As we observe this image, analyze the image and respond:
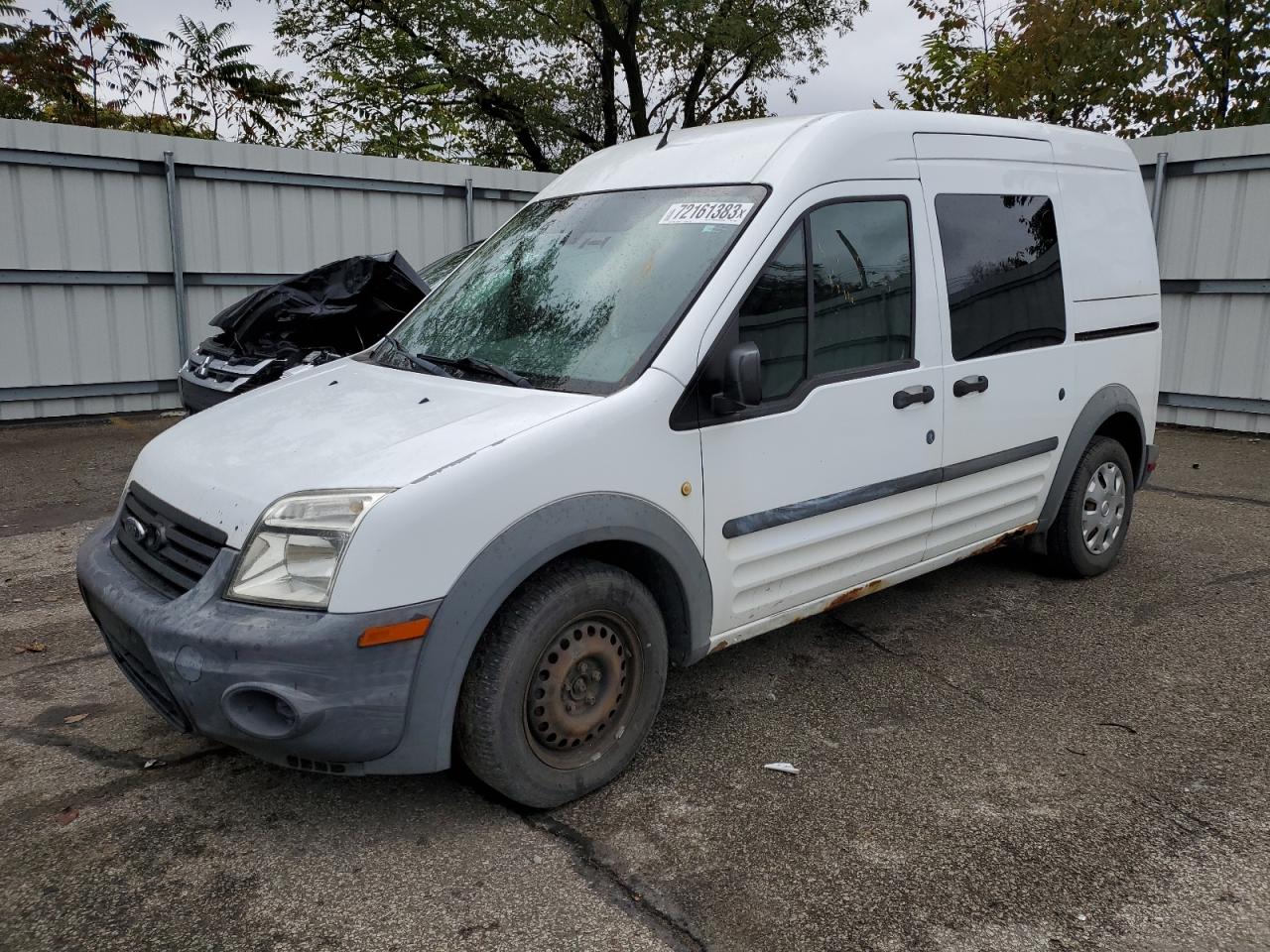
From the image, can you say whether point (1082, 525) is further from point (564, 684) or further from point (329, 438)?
point (329, 438)

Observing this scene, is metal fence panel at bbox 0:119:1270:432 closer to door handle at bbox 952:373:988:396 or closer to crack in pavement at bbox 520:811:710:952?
door handle at bbox 952:373:988:396

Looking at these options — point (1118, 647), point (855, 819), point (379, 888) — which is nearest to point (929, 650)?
point (1118, 647)

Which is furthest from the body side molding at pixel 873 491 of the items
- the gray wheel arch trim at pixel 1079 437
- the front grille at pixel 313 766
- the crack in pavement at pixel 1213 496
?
the crack in pavement at pixel 1213 496

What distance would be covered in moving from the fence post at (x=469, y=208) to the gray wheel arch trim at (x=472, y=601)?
8804 millimetres

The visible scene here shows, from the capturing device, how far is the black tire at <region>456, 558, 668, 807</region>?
2.85 m

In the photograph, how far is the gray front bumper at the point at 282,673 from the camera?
2.58 meters

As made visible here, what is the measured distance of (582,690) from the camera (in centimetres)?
309

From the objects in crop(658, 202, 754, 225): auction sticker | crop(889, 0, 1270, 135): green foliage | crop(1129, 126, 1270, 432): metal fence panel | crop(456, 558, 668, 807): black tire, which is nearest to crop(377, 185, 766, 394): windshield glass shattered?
crop(658, 202, 754, 225): auction sticker

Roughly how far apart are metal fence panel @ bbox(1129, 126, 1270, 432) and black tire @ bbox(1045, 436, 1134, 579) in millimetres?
5187

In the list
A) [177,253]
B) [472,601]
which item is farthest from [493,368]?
[177,253]

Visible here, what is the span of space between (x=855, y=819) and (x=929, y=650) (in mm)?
1430

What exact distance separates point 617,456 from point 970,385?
178cm

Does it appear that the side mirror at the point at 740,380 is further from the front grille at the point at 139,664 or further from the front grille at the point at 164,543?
the front grille at the point at 139,664

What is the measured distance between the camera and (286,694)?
2.59 meters
